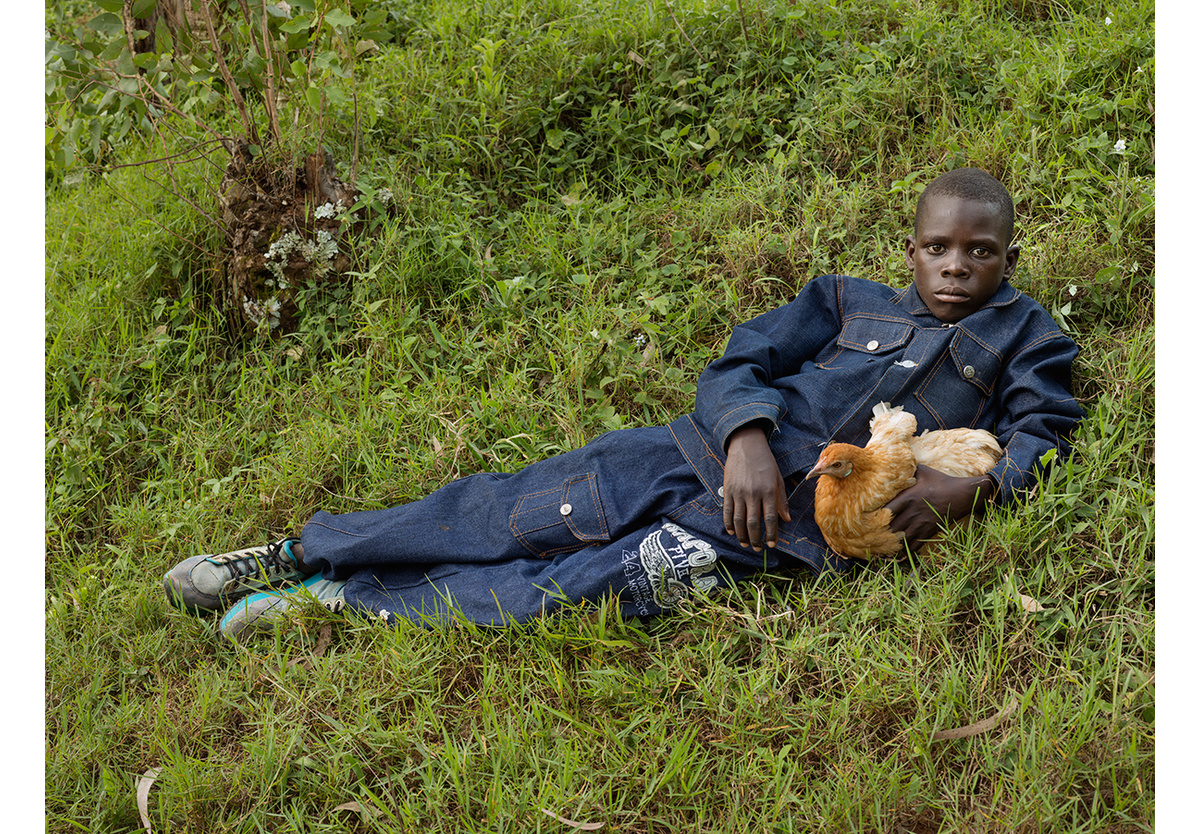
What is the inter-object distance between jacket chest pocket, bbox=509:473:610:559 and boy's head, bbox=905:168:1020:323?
123 centimetres

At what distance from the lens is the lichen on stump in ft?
12.0

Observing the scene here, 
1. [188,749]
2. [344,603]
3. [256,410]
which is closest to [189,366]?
[256,410]

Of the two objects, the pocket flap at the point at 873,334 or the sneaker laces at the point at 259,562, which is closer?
the pocket flap at the point at 873,334

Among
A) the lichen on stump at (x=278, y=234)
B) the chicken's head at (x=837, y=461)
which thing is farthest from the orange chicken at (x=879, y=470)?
the lichen on stump at (x=278, y=234)

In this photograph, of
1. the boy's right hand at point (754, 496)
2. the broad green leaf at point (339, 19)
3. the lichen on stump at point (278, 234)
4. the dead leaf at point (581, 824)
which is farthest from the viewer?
the lichen on stump at point (278, 234)

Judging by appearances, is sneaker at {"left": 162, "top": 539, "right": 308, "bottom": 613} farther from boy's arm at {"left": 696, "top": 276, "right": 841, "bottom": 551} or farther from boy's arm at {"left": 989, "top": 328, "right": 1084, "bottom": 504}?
boy's arm at {"left": 989, "top": 328, "right": 1084, "bottom": 504}

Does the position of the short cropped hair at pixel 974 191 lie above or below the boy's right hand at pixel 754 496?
above

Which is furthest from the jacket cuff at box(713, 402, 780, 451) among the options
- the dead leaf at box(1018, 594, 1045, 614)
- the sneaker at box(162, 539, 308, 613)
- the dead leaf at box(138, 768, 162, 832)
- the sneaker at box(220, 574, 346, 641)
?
the dead leaf at box(138, 768, 162, 832)

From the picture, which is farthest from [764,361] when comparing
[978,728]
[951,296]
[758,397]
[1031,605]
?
[978,728]

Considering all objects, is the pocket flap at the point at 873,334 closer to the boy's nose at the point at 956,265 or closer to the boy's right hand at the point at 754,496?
the boy's nose at the point at 956,265

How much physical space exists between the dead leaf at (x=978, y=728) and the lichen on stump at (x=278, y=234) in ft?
9.54

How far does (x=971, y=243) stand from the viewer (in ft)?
8.61

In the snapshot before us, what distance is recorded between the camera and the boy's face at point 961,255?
2.62 metres

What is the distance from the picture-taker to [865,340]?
2777 millimetres
